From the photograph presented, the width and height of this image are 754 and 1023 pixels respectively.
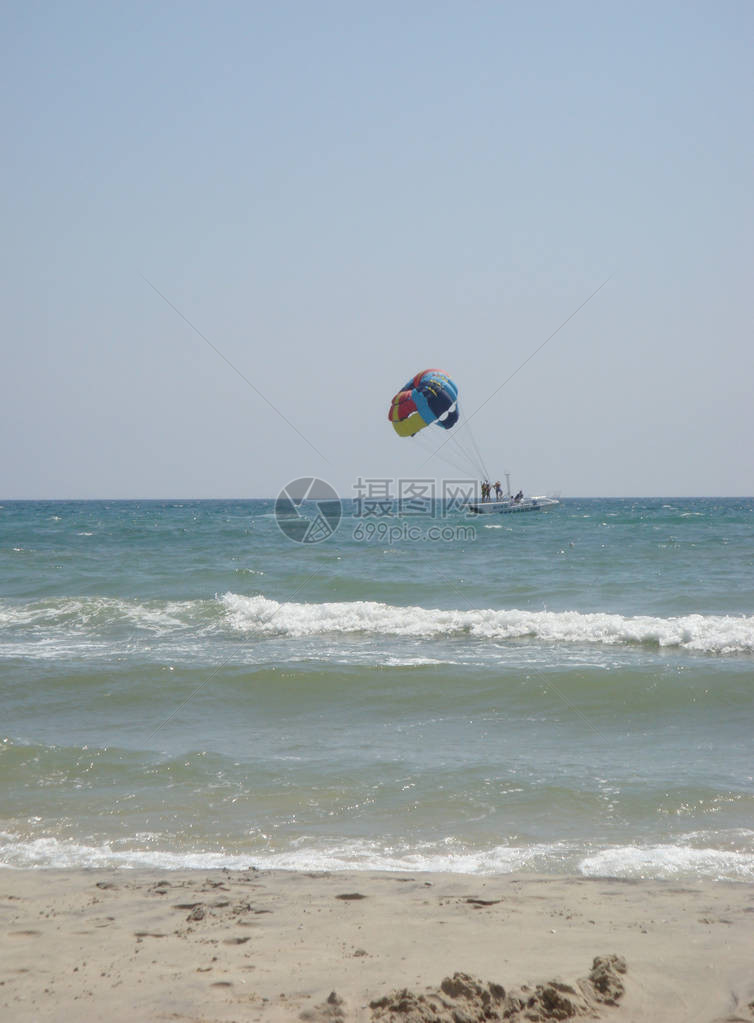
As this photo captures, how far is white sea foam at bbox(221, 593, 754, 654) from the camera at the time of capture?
41.5 feet

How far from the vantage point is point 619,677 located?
1030 cm

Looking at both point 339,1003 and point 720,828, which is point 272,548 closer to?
point 720,828

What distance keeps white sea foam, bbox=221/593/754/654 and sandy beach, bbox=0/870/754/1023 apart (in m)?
8.45

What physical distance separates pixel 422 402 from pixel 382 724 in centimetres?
1448

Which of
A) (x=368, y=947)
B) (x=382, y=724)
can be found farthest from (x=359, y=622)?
(x=368, y=947)

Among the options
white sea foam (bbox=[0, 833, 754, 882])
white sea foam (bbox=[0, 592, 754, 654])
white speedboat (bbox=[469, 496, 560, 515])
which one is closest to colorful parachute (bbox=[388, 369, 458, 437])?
white sea foam (bbox=[0, 592, 754, 654])

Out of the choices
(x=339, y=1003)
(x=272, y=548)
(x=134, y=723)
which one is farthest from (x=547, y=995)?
(x=272, y=548)

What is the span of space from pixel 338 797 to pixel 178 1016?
11.0 ft

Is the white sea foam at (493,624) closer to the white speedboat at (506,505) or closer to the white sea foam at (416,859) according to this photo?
the white sea foam at (416,859)

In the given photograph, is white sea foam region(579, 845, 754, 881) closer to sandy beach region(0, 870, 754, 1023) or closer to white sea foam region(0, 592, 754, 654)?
sandy beach region(0, 870, 754, 1023)

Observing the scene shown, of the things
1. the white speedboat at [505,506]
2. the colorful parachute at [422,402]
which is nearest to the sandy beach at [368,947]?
the colorful parachute at [422,402]

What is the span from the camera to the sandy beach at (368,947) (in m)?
3.21

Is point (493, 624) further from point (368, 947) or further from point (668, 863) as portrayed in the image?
point (368, 947)

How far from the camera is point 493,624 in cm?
1405
